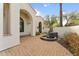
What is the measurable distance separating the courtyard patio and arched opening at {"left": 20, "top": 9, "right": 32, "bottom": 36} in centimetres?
13

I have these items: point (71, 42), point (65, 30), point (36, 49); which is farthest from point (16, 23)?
point (71, 42)

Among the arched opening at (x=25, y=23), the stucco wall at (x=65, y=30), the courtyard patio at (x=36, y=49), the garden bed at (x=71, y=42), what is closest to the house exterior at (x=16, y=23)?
the arched opening at (x=25, y=23)

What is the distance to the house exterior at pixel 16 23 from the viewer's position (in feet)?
13.5

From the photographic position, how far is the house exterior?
4.13m

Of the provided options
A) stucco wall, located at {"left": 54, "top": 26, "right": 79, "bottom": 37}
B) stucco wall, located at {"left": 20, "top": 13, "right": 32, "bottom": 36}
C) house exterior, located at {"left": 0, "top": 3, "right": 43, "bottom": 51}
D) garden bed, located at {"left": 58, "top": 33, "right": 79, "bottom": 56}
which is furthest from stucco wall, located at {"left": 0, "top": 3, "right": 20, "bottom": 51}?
garden bed, located at {"left": 58, "top": 33, "right": 79, "bottom": 56}

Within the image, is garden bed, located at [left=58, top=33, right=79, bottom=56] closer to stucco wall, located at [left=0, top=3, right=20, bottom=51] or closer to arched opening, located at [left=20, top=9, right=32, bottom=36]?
arched opening, located at [left=20, top=9, right=32, bottom=36]

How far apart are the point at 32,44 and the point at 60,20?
79cm

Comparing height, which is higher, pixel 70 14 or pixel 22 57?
pixel 70 14

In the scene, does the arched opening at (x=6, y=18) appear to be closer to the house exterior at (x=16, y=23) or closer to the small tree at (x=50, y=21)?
the house exterior at (x=16, y=23)

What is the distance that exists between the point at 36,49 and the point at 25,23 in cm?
62

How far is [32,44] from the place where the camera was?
161 inches

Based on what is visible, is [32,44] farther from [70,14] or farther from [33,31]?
[70,14]

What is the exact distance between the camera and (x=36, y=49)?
405cm

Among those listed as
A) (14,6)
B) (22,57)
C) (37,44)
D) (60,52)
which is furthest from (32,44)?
(14,6)
